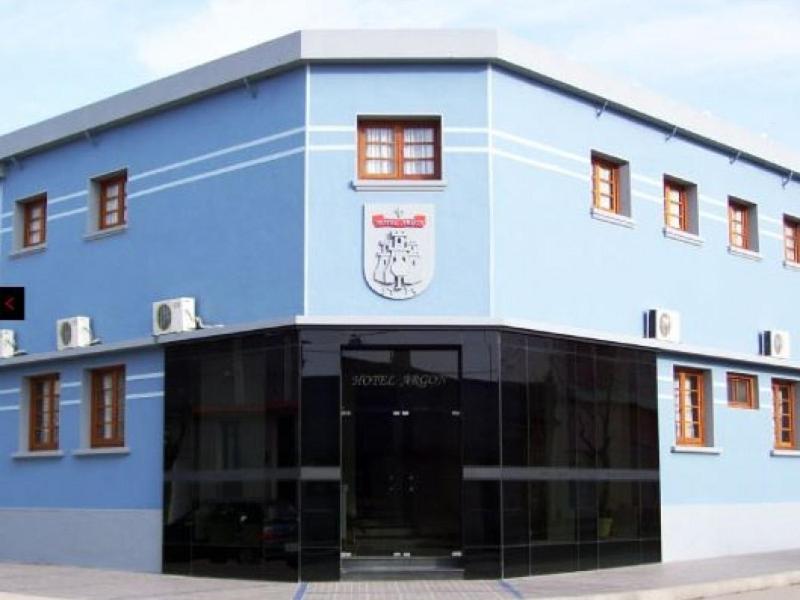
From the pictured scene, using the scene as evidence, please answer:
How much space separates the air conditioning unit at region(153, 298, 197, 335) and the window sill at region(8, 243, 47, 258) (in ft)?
12.8

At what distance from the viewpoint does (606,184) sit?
20.4 meters

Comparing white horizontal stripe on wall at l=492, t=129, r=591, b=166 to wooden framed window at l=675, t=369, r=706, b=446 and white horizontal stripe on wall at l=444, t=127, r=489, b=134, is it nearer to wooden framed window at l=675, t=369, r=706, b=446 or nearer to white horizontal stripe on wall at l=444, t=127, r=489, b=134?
white horizontal stripe on wall at l=444, t=127, r=489, b=134

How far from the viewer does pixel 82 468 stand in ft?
67.1

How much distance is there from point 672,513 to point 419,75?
8125mm

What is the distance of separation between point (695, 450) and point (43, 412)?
36.1 feet

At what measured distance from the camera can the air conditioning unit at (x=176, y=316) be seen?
1883 cm

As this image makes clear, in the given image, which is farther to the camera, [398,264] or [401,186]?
[401,186]

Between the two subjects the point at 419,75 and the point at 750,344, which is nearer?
the point at 419,75

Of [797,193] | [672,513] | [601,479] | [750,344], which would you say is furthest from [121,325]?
[797,193]

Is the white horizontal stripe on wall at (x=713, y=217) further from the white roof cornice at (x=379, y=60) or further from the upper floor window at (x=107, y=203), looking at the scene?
the upper floor window at (x=107, y=203)

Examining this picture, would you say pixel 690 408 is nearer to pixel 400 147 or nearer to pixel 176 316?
pixel 400 147

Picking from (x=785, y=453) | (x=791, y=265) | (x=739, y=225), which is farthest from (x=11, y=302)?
(x=791, y=265)

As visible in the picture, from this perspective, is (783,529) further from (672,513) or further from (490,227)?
(490,227)

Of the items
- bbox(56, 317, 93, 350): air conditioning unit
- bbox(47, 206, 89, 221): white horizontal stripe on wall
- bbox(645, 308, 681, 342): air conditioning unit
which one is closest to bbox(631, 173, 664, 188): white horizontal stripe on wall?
bbox(645, 308, 681, 342): air conditioning unit
